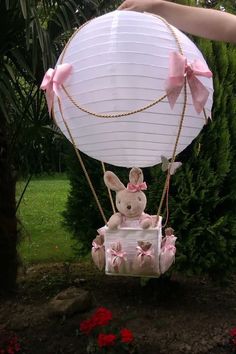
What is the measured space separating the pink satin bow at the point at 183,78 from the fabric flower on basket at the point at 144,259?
517 mm

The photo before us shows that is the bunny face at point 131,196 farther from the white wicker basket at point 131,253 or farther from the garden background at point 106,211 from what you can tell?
→ the garden background at point 106,211

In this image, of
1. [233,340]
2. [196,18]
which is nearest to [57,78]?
[196,18]

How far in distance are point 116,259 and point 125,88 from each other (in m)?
0.61

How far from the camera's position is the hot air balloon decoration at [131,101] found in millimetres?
1919

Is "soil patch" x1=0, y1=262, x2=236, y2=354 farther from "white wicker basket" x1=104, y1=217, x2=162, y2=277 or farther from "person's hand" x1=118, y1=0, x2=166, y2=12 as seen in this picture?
"person's hand" x1=118, y1=0, x2=166, y2=12

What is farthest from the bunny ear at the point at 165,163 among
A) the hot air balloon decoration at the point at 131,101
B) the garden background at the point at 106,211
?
the garden background at the point at 106,211

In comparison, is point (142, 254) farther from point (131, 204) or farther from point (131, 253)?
point (131, 204)

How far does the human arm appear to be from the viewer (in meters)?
1.89

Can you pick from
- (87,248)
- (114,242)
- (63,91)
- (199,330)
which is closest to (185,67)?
(63,91)

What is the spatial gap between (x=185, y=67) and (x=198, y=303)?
116 inches

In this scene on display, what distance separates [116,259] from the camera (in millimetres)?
1998

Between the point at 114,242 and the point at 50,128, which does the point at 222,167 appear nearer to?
the point at 50,128

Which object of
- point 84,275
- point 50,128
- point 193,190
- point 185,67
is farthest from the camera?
point 84,275

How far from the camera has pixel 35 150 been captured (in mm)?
4551
